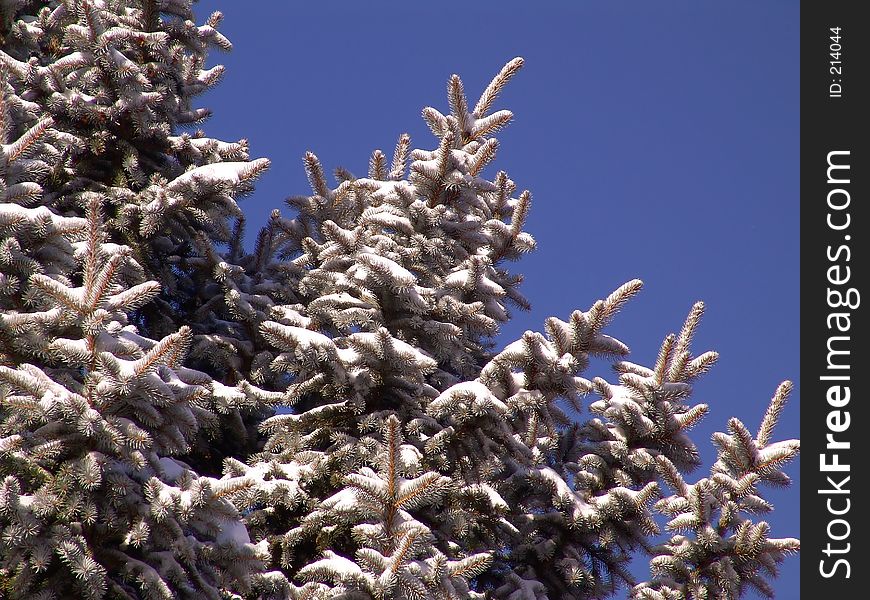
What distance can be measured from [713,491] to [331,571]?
10.5 ft

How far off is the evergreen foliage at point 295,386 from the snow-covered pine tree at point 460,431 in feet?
0.09

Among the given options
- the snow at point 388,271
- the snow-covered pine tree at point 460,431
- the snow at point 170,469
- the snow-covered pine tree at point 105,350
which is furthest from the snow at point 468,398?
the snow at point 170,469

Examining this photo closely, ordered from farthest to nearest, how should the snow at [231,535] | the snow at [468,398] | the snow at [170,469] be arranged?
the snow at [468,398]
the snow at [231,535]
the snow at [170,469]

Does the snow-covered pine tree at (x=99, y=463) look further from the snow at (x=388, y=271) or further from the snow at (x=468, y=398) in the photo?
the snow at (x=388, y=271)

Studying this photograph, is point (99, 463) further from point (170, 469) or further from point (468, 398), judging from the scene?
point (468, 398)

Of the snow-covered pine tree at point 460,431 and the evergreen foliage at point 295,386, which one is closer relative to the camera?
the evergreen foliage at point 295,386

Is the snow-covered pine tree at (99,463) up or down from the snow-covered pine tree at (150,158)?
down

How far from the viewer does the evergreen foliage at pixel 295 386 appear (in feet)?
19.5

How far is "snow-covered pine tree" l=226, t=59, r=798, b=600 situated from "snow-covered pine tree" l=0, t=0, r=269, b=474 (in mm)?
831

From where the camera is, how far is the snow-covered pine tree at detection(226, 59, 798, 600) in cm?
713

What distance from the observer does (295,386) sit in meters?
7.71

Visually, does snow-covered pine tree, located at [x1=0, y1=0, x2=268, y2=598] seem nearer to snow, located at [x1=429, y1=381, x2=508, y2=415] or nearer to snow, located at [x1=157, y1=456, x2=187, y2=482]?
snow, located at [x1=157, y1=456, x2=187, y2=482]

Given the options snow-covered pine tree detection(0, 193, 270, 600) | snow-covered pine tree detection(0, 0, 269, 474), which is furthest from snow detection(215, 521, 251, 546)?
snow-covered pine tree detection(0, 0, 269, 474)

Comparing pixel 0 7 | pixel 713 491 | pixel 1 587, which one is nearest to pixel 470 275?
pixel 713 491
